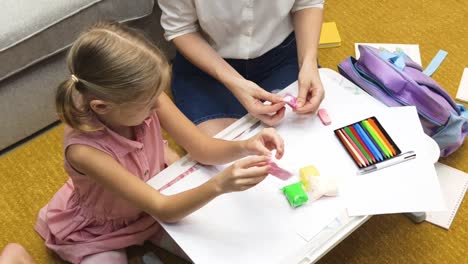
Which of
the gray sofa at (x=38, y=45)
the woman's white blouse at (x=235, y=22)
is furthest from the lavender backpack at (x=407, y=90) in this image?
the gray sofa at (x=38, y=45)

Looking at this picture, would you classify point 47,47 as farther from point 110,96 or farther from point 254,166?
point 254,166

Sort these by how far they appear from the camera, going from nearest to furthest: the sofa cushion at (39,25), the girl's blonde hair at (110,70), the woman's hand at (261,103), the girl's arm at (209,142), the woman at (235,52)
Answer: the girl's blonde hair at (110,70) < the girl's arm at (209,142) < the woman's hand at (261,103) < the woman at (235,52) < the sofa cushion at (39,25)

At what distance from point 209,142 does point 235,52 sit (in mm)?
333

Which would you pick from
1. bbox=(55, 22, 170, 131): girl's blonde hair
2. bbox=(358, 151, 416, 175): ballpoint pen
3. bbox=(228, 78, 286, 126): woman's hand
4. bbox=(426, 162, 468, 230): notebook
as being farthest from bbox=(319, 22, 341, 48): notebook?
bbox=(55, 22, 170, 131): girl's blonde hair

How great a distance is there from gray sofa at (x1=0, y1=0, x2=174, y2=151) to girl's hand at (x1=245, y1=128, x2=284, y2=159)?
679mm

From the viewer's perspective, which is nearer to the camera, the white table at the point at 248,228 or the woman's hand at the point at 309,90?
the white table at the point at 248,228

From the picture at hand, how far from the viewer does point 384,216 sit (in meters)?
1.34

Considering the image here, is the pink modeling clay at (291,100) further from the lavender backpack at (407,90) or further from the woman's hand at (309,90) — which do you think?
the lavender backpack at (407,90)

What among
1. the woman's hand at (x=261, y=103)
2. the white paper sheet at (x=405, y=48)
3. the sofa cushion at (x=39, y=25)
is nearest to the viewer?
the woman's hand at (x=261, y=103)

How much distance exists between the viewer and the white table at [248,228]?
0.87m

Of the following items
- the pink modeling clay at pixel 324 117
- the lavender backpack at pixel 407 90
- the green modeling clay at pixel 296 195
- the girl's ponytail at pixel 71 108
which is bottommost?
the lavender backpack at pixel 407 90

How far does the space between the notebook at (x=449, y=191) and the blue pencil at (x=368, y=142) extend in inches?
17.1

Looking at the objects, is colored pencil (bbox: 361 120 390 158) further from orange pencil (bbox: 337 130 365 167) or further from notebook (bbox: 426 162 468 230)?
notebook (bbox: 426 162 468 230)

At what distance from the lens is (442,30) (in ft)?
5.86
